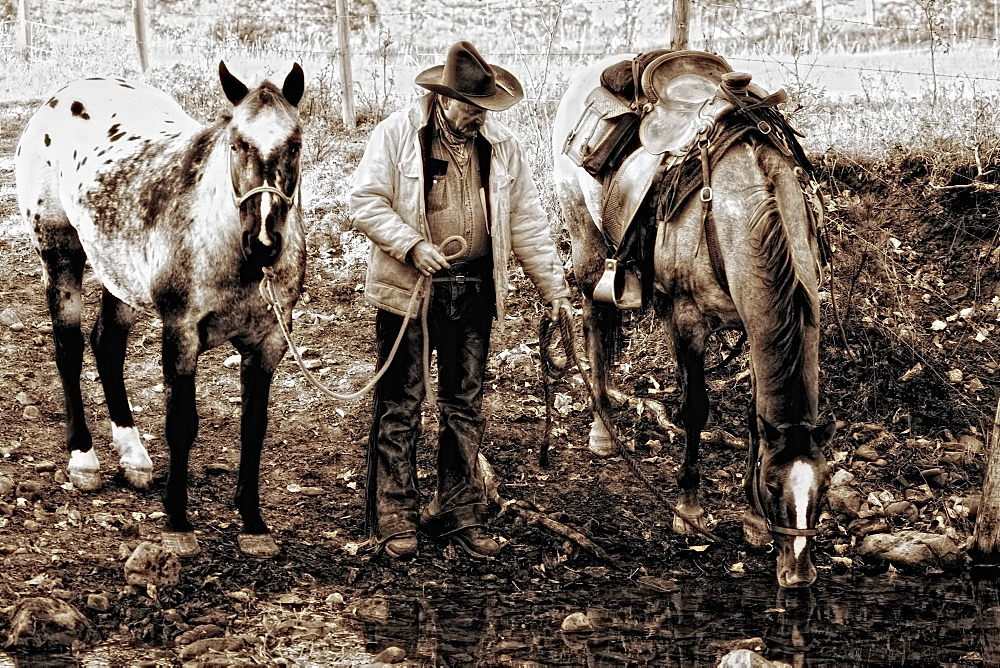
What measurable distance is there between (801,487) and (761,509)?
254mm

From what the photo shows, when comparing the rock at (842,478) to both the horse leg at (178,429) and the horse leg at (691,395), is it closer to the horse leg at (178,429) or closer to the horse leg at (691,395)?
the horse leg at (691,395)

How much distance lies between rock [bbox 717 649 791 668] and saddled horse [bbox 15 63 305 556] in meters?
2.14

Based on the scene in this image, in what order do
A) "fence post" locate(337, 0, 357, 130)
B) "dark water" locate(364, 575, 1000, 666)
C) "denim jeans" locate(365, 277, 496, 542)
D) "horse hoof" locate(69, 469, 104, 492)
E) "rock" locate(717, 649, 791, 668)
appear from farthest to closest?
"fence post" locate(337, 0, 357, 130) → "horse hoof" locate(69, 469, 104, 492) → "denim jeans" locate(365, 277, 496, 542) → "dark water" locate(364, 575, 1000, 666) → "rock" locate(717, 649, 791, 668)

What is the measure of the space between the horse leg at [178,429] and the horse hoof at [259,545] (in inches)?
8.2

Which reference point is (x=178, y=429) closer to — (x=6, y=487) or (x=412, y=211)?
(x=6, y=487)

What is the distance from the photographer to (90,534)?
5.19 meters

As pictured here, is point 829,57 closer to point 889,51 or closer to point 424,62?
point 889,51

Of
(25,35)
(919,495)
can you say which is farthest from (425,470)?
(25,35)

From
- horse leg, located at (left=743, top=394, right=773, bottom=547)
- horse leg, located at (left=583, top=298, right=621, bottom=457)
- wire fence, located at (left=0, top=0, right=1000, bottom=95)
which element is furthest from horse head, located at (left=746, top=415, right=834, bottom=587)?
wire fence, located at (left=0, top=0, right=1000, bottom=95)

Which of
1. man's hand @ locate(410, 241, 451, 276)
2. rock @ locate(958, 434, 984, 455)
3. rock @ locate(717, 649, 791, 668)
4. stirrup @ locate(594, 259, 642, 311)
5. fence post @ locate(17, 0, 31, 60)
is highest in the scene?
fence post @ locate(17, 0, 31, 60)

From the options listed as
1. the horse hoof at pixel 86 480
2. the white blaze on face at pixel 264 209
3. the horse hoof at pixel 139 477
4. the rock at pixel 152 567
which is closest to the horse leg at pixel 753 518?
the white blaze on face at pixel 264 209

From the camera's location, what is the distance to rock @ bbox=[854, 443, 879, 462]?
6.54 metres

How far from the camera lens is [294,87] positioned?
15.5 feet

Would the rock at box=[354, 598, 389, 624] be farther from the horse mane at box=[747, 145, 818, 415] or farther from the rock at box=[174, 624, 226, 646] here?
the horse mane at box=[747, 145, 818, 415]
